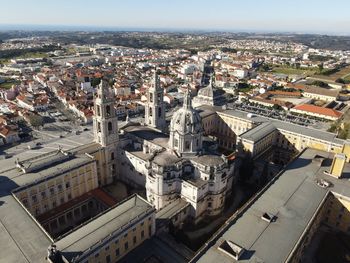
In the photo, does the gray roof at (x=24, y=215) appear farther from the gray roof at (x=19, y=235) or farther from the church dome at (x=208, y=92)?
the church dome at (x=208, y=92)

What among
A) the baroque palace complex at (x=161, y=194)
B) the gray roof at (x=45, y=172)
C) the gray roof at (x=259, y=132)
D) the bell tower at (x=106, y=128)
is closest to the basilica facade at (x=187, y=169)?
the baroque palace complex at (x=161, y=194)

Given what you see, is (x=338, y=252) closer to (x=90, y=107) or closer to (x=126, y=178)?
(x=126, y=178)

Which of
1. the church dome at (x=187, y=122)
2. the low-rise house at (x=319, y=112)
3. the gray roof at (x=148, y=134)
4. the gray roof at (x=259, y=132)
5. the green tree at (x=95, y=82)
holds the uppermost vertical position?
the church dome at (x=187, y=122)

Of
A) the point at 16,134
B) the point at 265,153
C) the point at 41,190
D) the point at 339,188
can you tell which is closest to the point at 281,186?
the point at 339,188

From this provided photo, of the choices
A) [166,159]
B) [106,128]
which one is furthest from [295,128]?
[106,128]

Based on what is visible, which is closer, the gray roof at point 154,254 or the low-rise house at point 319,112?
the gray roof at point 154,254

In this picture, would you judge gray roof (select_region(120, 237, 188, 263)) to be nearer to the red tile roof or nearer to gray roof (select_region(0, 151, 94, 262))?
gray roof (select_region(0, 151, 94, 262))

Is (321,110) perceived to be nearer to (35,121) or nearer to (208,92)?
(208,92)
